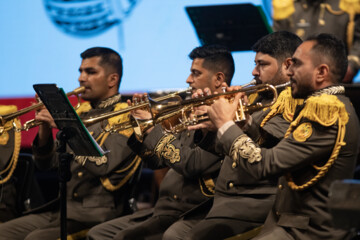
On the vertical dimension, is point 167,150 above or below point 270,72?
below

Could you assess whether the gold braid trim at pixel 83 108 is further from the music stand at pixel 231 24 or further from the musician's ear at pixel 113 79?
the music stand at pixel 231 24

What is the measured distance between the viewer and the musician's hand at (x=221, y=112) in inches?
123

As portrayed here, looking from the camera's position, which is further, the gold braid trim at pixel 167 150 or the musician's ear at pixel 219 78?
the musician's ear at pixel 219 78

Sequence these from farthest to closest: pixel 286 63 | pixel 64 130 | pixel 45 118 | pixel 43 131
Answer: pixel 43 131 → pixel 45 118 → pixel 286 63 → pixel 64 130

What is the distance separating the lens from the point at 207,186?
13.1 feet

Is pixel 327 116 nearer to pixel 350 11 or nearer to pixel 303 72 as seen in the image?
pixel 303 72

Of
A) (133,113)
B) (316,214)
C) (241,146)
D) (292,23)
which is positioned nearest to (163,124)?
(133,113)

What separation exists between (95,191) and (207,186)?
994 mm

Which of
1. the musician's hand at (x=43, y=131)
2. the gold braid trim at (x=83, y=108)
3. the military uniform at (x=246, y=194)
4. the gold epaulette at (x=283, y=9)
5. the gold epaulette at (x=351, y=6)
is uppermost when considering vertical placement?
the gold epaulette at (x=283, y=9)

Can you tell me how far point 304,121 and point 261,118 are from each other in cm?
71

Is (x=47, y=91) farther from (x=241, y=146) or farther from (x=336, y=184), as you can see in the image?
(x=336, y=184)

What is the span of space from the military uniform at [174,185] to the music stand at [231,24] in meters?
1.34

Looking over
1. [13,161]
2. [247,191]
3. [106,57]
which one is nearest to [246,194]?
[247,191]

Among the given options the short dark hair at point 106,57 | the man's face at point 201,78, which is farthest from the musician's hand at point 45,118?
A: the man's face at point 201,78
